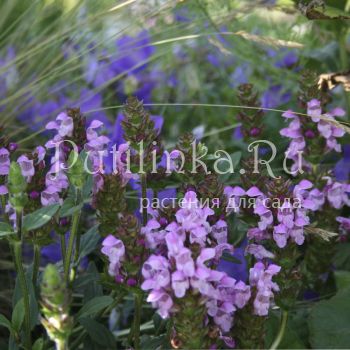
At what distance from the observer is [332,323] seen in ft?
2.70

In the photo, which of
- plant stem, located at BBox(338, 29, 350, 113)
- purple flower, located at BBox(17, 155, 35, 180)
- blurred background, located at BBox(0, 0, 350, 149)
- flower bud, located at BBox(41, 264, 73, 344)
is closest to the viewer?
flower bud, located at BBox(41, 264, 73, 344)

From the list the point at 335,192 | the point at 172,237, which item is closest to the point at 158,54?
the point at 335,192

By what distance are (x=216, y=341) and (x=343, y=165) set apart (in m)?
0.58

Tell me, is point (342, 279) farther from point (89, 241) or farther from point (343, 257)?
point (89, 241)

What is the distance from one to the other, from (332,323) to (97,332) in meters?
0.28

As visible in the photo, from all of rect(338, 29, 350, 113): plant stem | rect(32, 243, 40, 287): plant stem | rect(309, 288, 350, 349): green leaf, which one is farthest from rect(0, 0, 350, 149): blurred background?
rect(309, 288, 350, 349): green leaf

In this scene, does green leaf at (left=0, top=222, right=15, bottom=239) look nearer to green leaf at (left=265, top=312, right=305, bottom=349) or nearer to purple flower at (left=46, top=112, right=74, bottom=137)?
purple flower at (left=46, top=112, right=74, bottom=137)

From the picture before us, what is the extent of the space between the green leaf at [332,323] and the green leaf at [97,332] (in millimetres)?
244

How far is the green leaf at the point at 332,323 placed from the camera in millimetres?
807

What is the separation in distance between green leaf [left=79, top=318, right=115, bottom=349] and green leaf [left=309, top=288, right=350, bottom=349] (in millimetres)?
244

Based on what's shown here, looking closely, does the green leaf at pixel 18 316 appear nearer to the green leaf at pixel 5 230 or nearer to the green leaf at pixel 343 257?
the green leaf at pixel 5 230

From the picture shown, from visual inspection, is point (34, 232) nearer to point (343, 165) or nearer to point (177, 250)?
point (177, 250)

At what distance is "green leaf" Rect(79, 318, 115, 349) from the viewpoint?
793mm

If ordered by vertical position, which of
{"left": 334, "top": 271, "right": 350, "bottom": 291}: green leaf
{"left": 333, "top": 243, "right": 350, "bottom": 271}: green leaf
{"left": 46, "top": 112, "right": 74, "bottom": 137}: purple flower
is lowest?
{"left": 334, "top": 271, "right": 350, "bottom": 291}: green leaf
